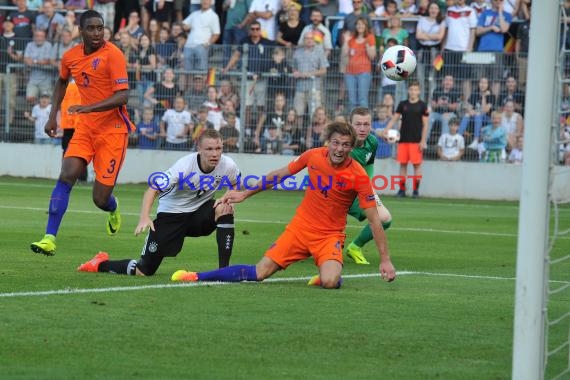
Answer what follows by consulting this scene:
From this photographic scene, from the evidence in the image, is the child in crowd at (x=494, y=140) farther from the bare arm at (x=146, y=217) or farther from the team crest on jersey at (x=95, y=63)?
the bare arm at (x=146, y=217)

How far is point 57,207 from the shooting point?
1203cm

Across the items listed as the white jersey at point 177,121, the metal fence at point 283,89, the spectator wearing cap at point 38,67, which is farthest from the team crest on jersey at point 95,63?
the spectator wearing cap at point 38,67

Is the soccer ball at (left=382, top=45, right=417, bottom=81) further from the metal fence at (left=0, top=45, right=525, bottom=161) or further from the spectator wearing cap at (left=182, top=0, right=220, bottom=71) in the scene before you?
the spectator wearing cap at (left=182, top=0, right=220, bottom=71)

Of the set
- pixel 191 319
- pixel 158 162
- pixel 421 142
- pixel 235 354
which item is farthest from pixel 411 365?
pixel 158 162

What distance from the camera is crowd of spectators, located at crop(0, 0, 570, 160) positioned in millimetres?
23922

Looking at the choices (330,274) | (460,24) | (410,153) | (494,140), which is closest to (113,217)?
(330,274)

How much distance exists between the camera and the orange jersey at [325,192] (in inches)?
395

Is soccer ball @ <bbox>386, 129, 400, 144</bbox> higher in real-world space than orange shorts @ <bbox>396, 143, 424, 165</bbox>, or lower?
higher

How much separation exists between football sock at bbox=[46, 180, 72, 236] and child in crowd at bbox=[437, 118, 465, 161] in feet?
Result: 42.4

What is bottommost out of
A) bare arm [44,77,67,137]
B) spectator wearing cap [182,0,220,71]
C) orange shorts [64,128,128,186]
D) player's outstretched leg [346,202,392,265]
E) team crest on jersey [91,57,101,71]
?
player's outstretched leg [346,202,392,265]

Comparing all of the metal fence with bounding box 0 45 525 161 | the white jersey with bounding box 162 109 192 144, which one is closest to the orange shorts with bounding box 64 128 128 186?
the metal fence with bounding box 0 45 525 161

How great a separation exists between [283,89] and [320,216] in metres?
15.0

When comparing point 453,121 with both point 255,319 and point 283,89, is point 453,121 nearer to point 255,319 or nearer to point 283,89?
point 283,89

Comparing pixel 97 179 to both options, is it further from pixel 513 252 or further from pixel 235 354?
pixel 235 354
